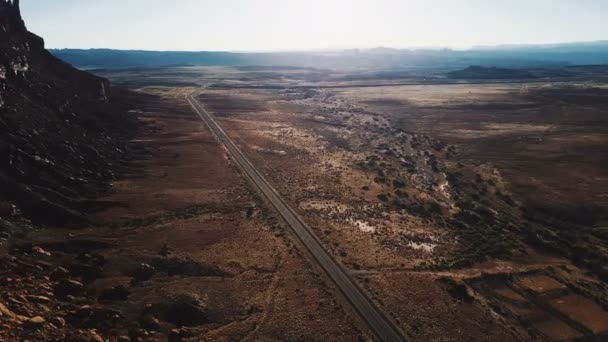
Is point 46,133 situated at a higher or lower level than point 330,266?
higher

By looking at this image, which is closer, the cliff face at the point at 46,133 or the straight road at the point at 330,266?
the straight road at the point at 330,266

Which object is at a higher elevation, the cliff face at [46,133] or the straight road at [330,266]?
the cliff face at [46,133]

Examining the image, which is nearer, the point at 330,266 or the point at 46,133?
the point at 330,266

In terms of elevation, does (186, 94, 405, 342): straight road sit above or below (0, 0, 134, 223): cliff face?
below

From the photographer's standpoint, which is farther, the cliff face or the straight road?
the cliff face

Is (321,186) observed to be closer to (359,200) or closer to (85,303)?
(359,200)
